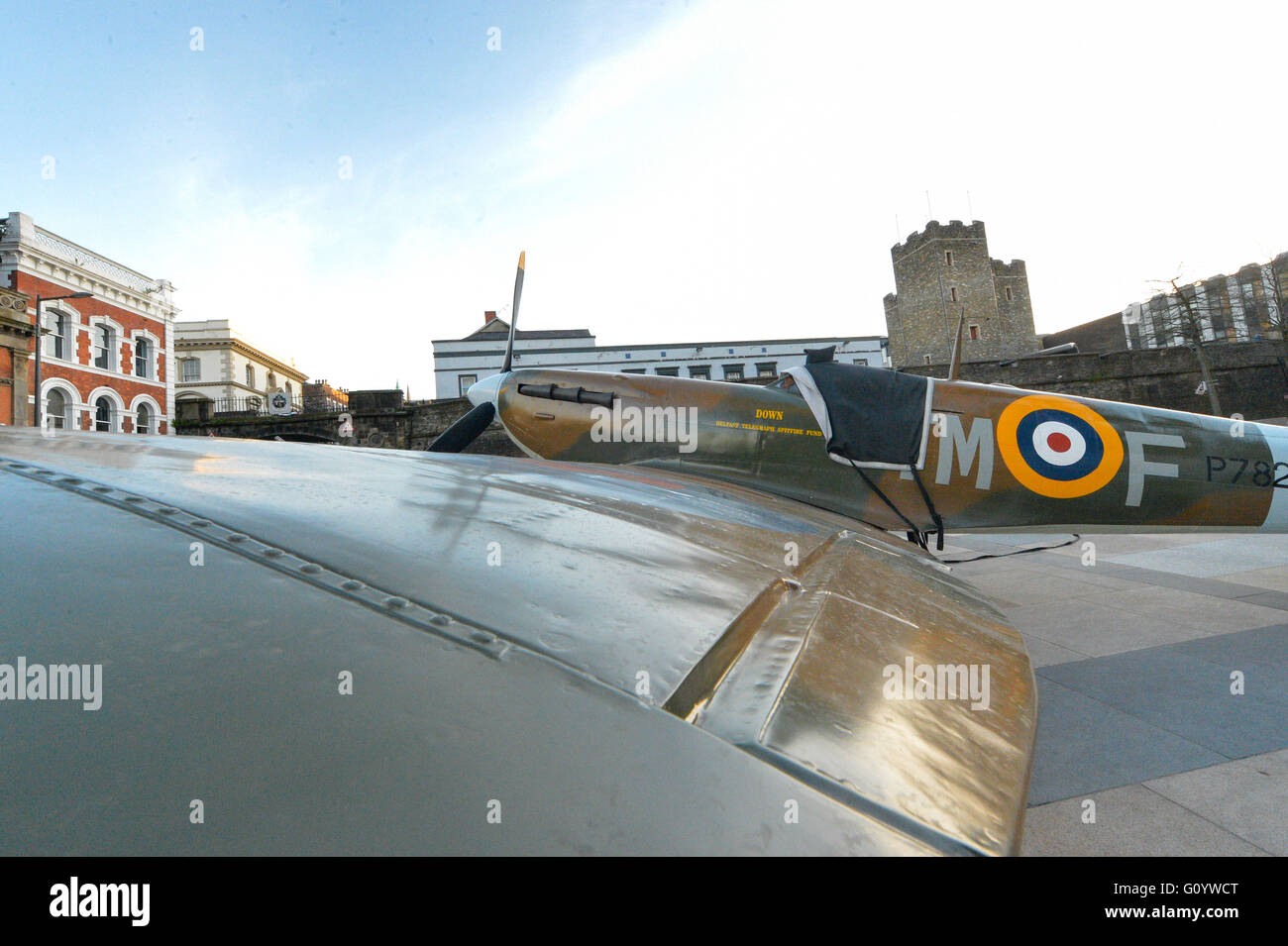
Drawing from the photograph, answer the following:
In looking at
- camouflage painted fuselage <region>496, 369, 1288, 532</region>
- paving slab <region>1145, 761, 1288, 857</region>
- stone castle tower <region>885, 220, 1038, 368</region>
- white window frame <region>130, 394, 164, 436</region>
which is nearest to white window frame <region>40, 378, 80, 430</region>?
white window frame <region>130, 394, 164, 436</region>

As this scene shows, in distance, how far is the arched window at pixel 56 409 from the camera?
65.5 ft

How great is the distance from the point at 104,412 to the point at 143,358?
3.03 metres

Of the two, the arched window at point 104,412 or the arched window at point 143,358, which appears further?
the arched window at point 143,358

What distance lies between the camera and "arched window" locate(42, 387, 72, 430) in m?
20.0

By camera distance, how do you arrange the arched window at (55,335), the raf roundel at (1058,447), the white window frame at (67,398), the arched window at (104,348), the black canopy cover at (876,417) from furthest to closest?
the arched window at (104,348) → the arched window at (55,335) → the white window frame at (67,398) → the black canopy cover at (876,417) → the raf roundel at (1058,447)

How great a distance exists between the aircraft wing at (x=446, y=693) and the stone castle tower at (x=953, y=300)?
147ft

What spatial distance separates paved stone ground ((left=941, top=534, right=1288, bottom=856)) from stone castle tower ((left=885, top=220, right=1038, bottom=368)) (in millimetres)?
40002

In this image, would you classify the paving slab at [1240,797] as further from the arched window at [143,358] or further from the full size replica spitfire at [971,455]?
the arched window at [143,358]

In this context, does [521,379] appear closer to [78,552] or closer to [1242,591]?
[78,552]

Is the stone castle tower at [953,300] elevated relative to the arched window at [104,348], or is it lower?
elevated

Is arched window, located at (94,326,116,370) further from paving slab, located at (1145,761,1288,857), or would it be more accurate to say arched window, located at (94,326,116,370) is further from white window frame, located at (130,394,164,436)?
paving slab, located at (1145,761,1288,857)

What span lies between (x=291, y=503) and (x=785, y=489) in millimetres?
3809

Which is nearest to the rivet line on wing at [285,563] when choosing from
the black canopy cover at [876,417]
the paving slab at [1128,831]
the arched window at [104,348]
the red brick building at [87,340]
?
the paving slab at [1128,831]

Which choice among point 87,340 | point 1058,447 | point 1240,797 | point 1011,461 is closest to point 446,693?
point 1240,797
